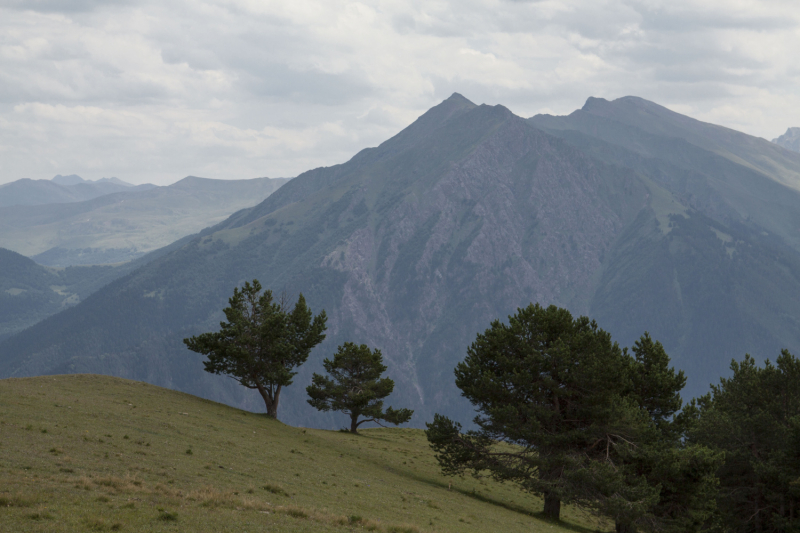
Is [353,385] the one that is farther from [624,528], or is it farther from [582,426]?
[624,528]

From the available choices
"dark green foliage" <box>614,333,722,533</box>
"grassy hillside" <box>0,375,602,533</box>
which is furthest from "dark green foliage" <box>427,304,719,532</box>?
"grassy hillside" <box>0,375,602,533</box>

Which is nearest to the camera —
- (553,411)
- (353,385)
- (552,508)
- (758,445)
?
(553,411)

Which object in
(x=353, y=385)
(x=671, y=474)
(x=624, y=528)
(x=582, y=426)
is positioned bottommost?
(x=624, y=528)

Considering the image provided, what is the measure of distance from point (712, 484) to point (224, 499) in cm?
3599

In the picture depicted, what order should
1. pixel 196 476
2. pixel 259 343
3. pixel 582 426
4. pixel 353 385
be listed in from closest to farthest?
1. pixel 196 476
2. pixel 582 426
3. pixel 259 343
4. pixel 353 385

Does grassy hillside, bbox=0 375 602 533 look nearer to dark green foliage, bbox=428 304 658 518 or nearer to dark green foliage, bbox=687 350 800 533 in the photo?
dark green foliage, bbox=428 304 658 518

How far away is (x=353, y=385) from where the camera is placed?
86.2m

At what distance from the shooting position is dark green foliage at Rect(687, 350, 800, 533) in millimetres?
49062

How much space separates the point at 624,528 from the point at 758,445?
16046 millimetres

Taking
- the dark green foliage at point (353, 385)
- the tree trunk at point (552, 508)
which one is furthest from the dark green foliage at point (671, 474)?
the dark green foliage at point (353, 385)

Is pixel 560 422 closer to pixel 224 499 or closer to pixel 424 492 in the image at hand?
pixel 424 492

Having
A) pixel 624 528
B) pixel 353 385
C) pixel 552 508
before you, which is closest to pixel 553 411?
pixel 552 508

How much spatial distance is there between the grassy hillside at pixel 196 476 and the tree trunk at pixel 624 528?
11.1 ft

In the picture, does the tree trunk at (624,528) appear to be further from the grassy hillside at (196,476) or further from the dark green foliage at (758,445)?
the dark green foliage at (758,445)
